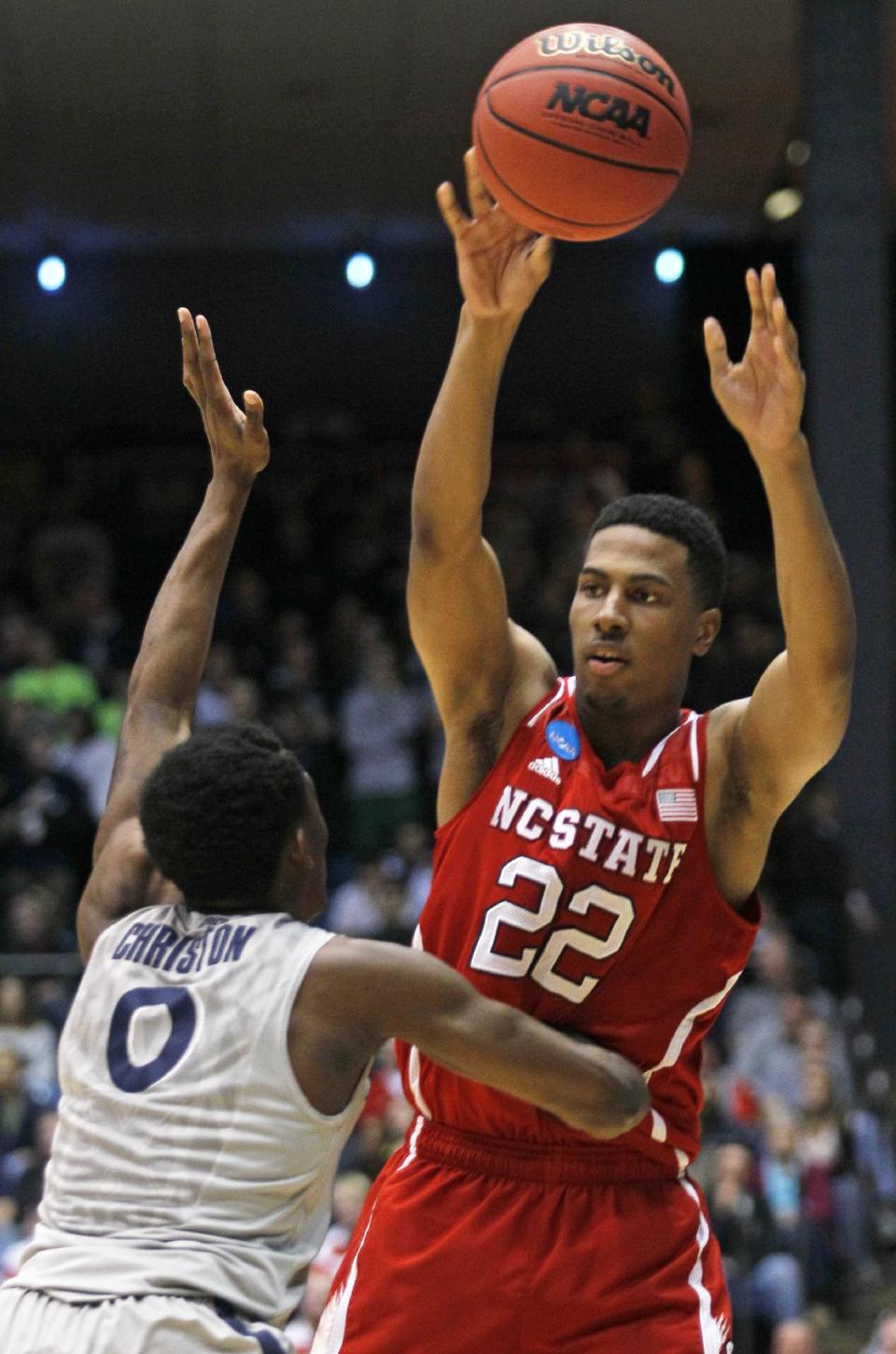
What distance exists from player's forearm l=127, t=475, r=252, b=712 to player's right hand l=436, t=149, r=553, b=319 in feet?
2.12

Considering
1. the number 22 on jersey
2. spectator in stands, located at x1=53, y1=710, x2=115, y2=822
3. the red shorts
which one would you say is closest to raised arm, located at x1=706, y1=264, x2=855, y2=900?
the number 22 on jersey

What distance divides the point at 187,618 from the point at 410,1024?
3.91 ft

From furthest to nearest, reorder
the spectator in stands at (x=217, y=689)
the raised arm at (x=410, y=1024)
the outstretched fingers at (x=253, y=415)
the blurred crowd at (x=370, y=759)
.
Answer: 1. the spectator in stands at (x=217, y=689)
2. the blurred crowd at (x=370, y=759)
3. the outstretched fingers at (x=253, y=415)
4. the raised arm at (x=410, y=1024)

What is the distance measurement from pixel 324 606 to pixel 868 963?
5744 mm

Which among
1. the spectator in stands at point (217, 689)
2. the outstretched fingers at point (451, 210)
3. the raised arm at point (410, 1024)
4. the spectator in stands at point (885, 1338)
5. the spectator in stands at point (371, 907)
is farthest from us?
the spectator in stands at point (217, 689)

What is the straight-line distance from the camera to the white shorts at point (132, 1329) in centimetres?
284

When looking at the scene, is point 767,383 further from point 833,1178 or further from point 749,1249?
point 833,1178

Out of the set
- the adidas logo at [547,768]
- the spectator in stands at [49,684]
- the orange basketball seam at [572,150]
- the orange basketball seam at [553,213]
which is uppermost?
the orange basketball seam at [572,150]

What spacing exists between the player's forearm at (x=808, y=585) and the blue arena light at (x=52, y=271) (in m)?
15.3

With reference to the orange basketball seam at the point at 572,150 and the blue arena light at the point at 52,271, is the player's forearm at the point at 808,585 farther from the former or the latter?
the blue arena light at the point at 52,271

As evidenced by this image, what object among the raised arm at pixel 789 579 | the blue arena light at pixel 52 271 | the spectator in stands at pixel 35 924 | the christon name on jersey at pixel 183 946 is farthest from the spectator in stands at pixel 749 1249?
the blue arena light at pixel 52 271

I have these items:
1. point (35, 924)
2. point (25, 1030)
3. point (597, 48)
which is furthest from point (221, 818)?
point (35, 924)

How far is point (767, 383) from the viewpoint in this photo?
371 cm

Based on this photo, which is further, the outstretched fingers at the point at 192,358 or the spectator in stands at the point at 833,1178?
the spectator in stands at the point at 833,1178
